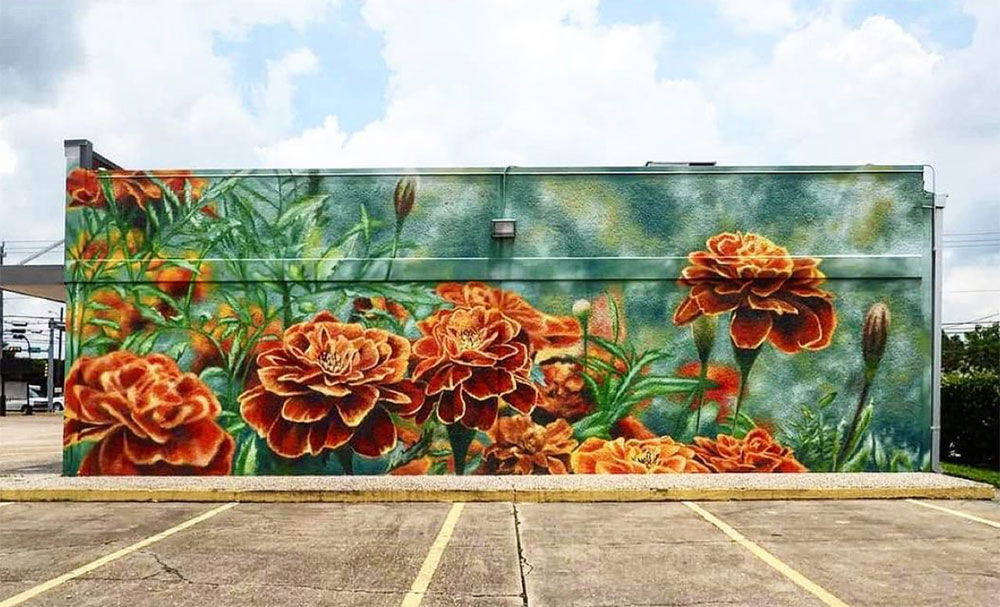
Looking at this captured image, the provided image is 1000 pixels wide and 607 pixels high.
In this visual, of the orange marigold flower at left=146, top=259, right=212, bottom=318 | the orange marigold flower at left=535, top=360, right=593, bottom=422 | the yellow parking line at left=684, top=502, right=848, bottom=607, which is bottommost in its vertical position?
the yellow parking line at left=684, top=502, right=848, bottom=607

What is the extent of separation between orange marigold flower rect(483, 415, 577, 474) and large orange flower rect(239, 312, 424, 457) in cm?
124

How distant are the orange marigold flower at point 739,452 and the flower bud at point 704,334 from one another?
47.5 inches

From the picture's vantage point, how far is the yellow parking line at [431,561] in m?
6.02

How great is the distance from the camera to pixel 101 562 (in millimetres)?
7141

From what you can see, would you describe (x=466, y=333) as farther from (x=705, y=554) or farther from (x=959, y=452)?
(x=959, y=452)

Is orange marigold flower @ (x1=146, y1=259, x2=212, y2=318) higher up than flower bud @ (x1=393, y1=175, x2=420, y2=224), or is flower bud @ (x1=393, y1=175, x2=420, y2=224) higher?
flower bud @ (x1=393, y1=175, x2=420, y2=224)

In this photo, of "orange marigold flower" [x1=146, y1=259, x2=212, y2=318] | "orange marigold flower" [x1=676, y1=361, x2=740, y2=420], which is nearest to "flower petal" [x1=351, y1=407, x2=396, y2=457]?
"orange marigold flower" [x1=146, y1=259, x2=212, y2=318]

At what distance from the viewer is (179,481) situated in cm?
1135

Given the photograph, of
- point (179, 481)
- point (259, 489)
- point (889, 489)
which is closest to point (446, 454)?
point (259, 489)

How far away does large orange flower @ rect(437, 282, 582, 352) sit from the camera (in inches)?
469

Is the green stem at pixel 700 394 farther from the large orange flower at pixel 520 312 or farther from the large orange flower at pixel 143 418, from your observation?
the large orange flower at pixel 143 418

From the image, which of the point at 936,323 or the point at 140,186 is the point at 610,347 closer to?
the point at 936,323

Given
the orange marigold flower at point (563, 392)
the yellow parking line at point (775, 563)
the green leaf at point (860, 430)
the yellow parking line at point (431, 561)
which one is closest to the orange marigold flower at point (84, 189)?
the orange marigold flower at point (563, 392)

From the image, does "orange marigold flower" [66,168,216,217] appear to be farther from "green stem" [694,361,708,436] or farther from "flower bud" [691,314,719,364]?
"green stem" [694,361,708,436]
